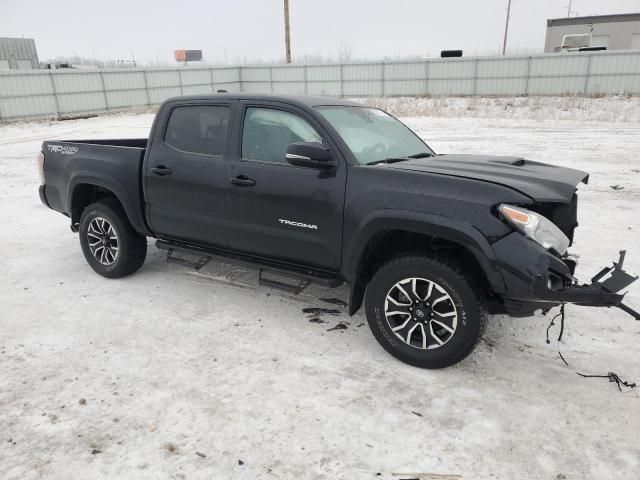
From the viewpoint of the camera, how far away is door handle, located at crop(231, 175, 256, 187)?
3992 mm

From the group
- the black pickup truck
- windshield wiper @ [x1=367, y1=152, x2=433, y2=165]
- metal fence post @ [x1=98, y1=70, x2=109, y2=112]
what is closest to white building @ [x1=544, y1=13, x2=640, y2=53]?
metal fence post @ [x1=98, y1=70, x2=109, y2=112]

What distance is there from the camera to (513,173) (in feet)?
11.6

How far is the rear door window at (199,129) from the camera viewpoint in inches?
169

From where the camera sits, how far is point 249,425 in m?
2.84

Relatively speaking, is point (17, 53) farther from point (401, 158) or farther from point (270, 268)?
point (401, 158)

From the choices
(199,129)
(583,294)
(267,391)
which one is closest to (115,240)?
(199,129)

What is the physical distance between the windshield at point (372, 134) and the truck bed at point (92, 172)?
2077 millimetres

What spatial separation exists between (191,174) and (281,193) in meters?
1.04

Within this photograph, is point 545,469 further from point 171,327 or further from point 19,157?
point 19,157

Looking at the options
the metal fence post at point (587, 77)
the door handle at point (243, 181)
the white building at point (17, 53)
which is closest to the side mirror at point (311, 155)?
the door handle at point (243, 181)

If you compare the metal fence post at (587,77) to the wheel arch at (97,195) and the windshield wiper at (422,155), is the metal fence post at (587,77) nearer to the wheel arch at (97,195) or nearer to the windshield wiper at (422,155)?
the windshield wiper at (422,155)

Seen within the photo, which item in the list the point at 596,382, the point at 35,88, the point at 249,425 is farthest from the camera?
the point at 35,88

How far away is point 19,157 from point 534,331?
1510 centimetres

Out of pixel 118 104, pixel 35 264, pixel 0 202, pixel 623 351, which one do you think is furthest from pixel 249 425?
pixel 118 104
